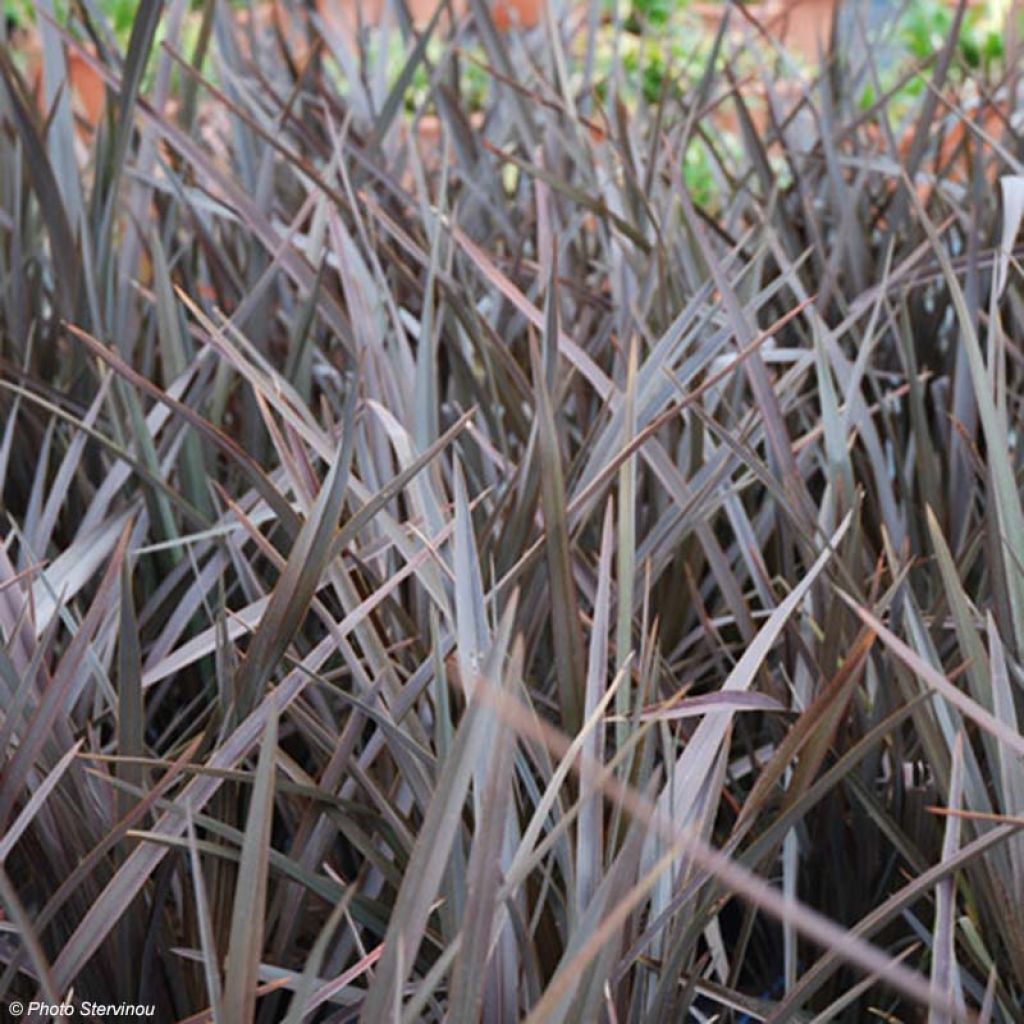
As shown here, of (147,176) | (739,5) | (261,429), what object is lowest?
(261,429)

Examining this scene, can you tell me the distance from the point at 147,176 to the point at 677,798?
0.63 m

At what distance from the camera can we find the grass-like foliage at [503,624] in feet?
1.55

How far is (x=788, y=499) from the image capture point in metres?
0.64

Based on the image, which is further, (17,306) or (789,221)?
(789,221)

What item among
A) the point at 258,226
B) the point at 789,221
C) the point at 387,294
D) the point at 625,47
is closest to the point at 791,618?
the point at 387,294

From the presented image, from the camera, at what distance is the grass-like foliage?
47 centimetres

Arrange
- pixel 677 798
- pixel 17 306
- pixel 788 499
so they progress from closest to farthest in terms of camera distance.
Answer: pixel 677 798 < pixel 788 499 < pixel 17 306

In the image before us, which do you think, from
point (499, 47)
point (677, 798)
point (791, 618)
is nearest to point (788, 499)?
point (791, 618)

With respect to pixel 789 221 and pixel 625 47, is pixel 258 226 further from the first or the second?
pixel 625 47

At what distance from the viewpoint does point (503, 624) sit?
40 centimetres

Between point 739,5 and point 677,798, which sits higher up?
point 739,5

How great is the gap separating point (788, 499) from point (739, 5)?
52 cm

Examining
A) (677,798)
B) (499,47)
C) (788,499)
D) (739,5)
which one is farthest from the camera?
(499,47)

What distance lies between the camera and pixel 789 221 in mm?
1078
